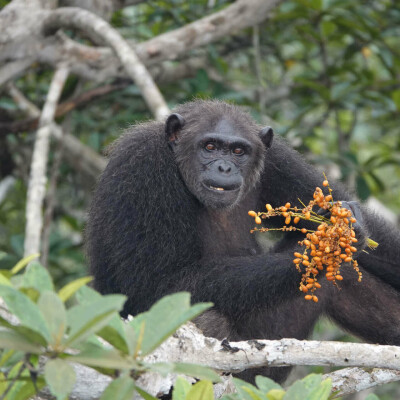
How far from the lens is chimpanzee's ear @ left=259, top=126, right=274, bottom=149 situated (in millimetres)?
6395

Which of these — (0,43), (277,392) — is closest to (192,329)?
(277,392)

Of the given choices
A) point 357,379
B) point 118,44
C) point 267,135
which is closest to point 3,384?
point 357,379

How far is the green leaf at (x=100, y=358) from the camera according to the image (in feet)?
8.06

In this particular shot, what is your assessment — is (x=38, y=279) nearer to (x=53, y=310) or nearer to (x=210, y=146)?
(x=53, y=310)

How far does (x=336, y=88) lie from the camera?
8.94 metres

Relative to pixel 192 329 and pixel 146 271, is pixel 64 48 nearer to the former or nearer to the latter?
pixel 146 271

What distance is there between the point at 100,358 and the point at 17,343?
0.98 feet

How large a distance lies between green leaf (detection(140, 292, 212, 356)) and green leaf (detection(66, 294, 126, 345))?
0.24m

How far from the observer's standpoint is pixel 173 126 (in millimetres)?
6258

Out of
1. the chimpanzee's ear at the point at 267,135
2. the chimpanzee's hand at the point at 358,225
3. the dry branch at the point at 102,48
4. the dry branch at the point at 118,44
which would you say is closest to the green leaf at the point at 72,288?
the chimpanzee's hand at the point at 358,225

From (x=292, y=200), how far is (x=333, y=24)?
3378 mm

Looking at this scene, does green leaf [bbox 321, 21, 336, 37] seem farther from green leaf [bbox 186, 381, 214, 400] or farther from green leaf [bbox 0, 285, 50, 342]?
green leaf [bbox 0, 285, 50, 342]

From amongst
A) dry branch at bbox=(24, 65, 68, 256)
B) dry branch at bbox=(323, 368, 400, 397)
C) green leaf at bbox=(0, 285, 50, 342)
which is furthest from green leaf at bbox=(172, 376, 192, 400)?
dry branch at bbox=(24, 65, 68, 256)

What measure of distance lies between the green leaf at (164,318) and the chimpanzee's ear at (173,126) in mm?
3748
